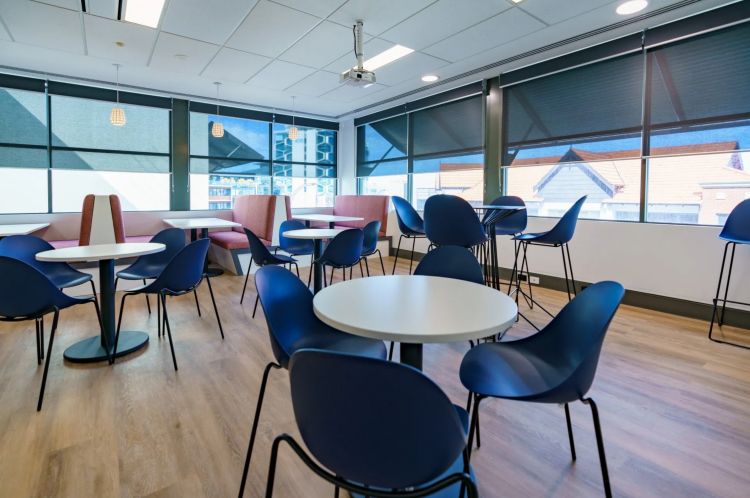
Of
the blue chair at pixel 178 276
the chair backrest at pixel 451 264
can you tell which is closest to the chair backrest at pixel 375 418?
the chair backrest at pixel 451 264

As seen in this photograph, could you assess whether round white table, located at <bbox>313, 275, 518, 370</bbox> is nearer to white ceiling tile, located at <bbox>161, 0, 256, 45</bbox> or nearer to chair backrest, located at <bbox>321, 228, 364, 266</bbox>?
chair backrest, located at <bbox>321, 228, 364, 266</bbox>

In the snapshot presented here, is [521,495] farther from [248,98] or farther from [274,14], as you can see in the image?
[248,98]

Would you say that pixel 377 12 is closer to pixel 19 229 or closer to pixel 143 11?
pixel 143 11

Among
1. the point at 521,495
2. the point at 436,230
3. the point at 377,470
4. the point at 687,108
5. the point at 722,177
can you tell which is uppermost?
the point at 687,108

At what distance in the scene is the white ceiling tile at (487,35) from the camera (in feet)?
12.6

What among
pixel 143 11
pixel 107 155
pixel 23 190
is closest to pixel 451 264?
pixel 143 11

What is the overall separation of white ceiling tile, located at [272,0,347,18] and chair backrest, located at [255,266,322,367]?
2891mm

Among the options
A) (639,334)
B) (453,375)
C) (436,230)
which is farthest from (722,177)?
(453,375)

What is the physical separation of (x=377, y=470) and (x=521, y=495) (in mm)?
1014

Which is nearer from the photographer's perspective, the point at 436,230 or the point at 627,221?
the point at 436,230

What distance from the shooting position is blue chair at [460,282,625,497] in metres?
1.22

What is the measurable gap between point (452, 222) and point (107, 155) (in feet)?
19.4

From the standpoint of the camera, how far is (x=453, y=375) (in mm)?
2561

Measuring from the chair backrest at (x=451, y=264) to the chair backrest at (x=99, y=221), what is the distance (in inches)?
144
